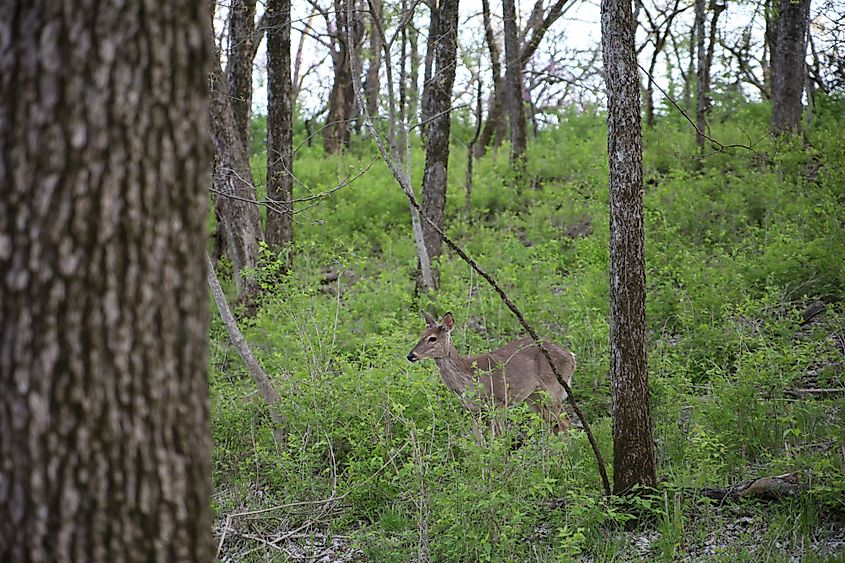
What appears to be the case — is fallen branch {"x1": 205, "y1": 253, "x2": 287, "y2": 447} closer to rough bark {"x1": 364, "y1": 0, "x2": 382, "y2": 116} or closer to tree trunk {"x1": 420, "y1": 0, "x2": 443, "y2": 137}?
tree trunk {"x1": 420, "y1": 0, "x2": 443, "y2": 137}

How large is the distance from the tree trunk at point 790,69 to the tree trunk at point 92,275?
14885 millimetres

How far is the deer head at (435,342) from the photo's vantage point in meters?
8.17

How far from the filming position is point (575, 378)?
856cm

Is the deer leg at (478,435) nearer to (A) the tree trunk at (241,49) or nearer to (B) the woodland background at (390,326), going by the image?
(B) the woodland background at (390,326)

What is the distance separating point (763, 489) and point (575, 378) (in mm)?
2933

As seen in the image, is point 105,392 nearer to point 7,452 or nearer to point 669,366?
point 7,452

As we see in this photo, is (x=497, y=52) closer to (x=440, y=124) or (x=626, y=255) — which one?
(x=440, y=124)

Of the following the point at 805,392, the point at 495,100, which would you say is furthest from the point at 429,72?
the point at 805,392

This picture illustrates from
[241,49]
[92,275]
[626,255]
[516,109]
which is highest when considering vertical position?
[241,49]

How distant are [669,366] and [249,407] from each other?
12.8 feet

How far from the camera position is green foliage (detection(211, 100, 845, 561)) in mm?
5383

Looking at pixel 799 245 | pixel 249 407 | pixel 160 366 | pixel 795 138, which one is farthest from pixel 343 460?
pixel 795 138

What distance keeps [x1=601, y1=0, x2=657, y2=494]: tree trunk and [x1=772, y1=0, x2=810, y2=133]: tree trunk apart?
432 inches

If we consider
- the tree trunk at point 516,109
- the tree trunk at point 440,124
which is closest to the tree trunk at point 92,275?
the tree trunk at point 440,124
